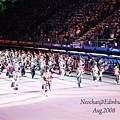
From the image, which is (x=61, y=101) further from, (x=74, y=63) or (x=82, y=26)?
(x=82, y=26)

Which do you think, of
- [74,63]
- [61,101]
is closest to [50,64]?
[74,63]

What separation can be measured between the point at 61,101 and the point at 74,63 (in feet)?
48.1

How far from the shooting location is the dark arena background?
17.3m

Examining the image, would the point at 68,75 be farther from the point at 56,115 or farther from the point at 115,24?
the point at 56,115

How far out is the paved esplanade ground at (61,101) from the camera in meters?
16.3

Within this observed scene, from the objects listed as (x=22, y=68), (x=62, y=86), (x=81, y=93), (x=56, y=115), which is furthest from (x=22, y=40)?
(x=56, y=115)

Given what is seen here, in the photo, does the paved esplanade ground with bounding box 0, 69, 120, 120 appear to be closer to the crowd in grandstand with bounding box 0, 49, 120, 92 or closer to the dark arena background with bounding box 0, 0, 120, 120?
the dark arena background with bounding box 0, 0, 120, 120

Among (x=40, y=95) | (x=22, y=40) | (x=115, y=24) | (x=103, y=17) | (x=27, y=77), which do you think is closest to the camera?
(x=40, y=95)

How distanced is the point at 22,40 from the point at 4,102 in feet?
83.1

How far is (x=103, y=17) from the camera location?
4109 centimetres

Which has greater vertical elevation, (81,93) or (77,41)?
(77,41)

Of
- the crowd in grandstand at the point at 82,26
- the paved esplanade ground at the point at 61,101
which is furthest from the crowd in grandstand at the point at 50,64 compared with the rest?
the crowd in grandstand at the point at 82,26

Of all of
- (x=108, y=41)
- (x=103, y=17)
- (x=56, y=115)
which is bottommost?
(x=56, y=115)

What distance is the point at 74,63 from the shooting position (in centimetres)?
3412
